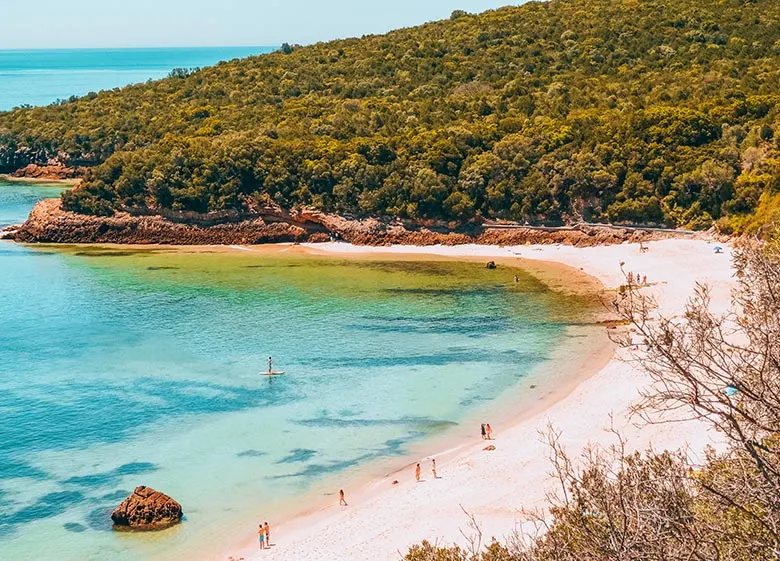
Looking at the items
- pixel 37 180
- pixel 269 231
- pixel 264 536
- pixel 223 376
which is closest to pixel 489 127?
pixel 269 231

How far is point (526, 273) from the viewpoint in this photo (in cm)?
5641

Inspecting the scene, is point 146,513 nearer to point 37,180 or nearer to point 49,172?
point 37,180

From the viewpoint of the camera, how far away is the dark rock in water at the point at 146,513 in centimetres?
2581

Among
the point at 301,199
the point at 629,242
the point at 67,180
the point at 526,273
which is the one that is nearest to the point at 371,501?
the point at 526,273

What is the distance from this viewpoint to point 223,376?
39.4 meters

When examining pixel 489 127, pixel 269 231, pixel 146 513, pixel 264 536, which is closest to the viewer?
pixel 264 536

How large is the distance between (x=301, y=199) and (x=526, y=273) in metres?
20.4

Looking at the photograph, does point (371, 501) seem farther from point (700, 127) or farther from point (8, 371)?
point (700, 127)

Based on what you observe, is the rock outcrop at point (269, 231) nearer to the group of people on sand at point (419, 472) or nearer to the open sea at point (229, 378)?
the open sea at point (229, 378)

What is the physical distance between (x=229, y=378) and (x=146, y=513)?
13400 mm

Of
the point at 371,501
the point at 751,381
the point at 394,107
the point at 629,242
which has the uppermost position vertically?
the point at 394,107

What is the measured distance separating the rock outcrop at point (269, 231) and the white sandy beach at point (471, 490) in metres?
25.3

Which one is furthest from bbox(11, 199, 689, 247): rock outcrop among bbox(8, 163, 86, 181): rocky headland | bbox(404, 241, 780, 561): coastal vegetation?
bbox(404, 241, 780, 561): coastal vegetation

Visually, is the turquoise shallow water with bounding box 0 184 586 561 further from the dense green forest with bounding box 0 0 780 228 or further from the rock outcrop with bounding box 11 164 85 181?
the rock outcrop with bounding box 11 164 85 181
